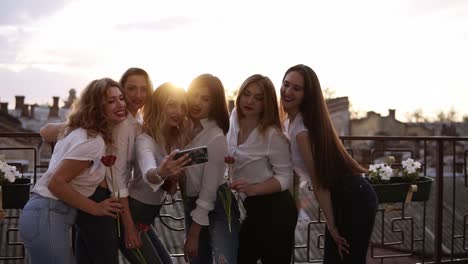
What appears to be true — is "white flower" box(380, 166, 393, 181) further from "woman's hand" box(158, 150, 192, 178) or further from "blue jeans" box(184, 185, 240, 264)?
"woman's hand" box(158, 150, 192, 178)

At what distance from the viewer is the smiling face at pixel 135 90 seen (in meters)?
2.91

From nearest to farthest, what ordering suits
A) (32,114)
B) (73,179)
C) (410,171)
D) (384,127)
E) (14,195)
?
1. (73,179)
2. (14,195)
3. (410,171)
4. (32,114)
5. (384,127)

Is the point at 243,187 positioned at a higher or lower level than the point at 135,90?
lower

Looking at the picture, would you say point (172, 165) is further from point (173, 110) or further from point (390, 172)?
point (390, 172)

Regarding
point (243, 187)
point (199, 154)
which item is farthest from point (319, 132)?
point (199, 154)

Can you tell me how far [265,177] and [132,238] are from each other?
0.76 metres

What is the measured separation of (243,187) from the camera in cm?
287

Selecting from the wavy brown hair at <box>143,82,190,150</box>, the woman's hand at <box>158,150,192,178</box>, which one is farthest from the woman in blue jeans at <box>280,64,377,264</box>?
the woman's hand at <box>158,150,192,178</box>

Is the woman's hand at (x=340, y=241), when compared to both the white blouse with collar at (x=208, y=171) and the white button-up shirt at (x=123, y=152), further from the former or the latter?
the white button-up shirt at (x=123, y=152)

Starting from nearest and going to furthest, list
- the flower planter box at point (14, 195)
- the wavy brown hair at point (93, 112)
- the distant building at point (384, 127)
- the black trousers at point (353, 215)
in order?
1. the wavy brown hair at point (93, 112)
2. the black trousers at point (353, 215)
3. the flower planter box at point (14, 195)
4. the distant building at point (384, 127)

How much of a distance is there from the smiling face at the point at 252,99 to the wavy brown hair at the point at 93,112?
0.68m

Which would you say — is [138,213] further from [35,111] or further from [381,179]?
[35,111]

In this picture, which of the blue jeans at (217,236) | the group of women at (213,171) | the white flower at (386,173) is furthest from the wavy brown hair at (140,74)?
the white flower at (386,173)

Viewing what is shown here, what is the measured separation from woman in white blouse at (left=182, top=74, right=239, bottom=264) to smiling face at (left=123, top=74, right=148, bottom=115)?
→ 10.1 inches
